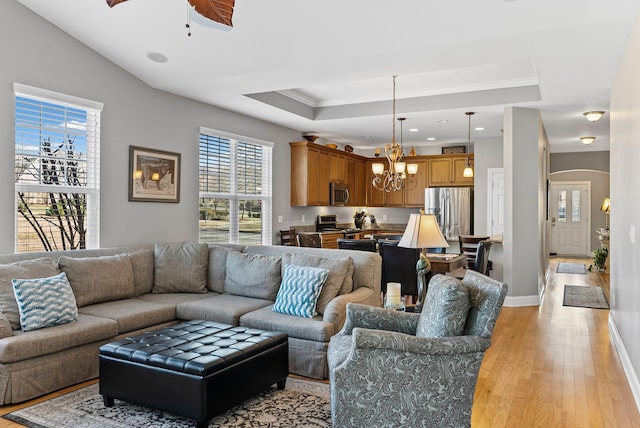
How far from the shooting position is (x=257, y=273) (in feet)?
14.3

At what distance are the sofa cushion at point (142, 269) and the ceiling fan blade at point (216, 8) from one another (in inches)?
114

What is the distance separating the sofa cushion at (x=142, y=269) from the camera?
447 centimetres

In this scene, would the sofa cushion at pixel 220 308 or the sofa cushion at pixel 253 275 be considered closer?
the sofa cushion at pixel 220 308

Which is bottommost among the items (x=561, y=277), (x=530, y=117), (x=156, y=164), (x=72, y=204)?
(x=561, y=277)

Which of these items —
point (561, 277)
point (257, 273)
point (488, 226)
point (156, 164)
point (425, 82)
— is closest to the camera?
point (257, 273)

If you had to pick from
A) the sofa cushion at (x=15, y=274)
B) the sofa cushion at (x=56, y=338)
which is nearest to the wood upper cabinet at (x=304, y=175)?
the sofa cushion at (x=15, y=274)

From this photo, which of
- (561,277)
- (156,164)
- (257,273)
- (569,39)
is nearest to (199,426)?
(257,273)

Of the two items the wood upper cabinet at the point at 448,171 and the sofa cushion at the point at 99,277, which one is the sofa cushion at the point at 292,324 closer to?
the sofa cushion at the point at 99,277

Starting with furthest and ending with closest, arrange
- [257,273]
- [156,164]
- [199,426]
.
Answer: [156,164]
[257,273]
[199,426]

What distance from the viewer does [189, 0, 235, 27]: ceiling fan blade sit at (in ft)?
6.89

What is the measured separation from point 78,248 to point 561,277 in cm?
824

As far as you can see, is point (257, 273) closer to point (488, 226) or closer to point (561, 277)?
point (488, 226)

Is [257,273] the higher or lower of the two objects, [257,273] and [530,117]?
the lower

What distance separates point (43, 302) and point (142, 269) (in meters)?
1.20
